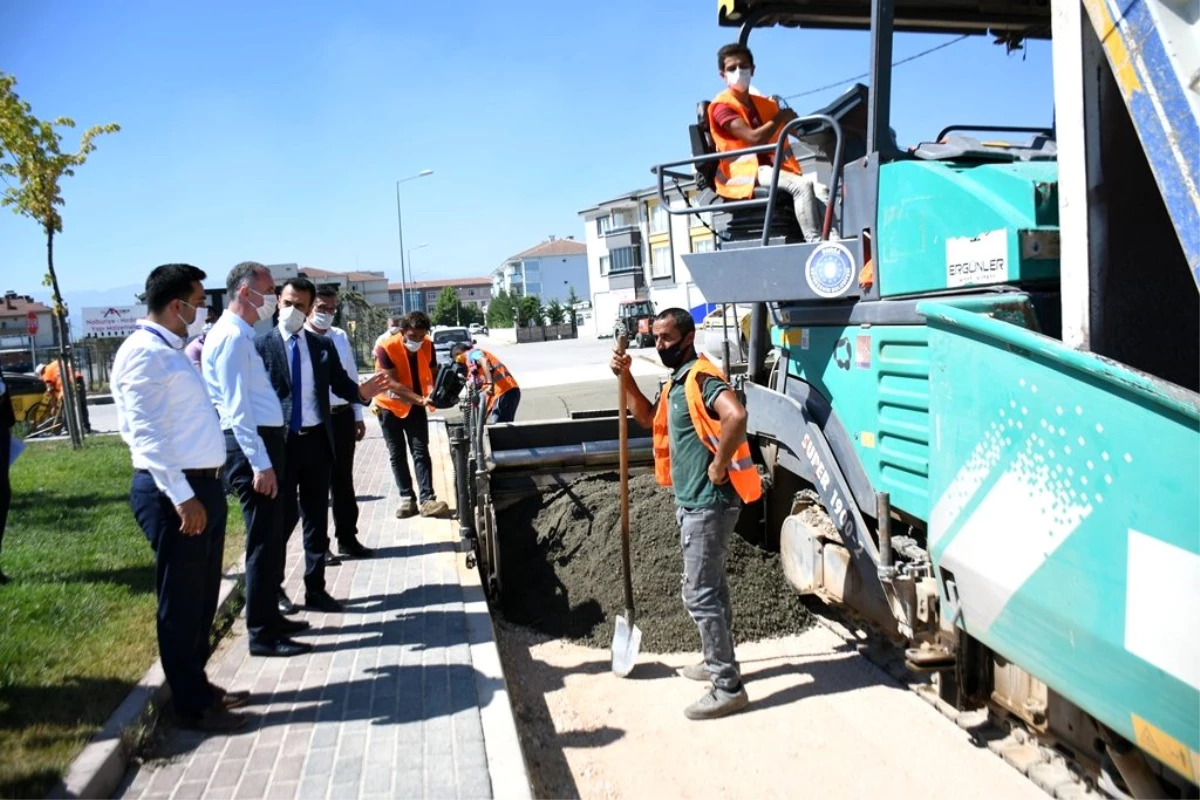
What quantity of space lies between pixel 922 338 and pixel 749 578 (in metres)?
2.41

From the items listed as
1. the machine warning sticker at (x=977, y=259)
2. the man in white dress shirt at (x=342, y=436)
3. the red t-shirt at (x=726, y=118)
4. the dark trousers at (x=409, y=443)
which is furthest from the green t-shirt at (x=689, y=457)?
the dark trousers at (x=409, y=443)

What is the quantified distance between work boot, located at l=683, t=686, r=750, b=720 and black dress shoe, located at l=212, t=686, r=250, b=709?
2110mm

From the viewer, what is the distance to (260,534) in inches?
180

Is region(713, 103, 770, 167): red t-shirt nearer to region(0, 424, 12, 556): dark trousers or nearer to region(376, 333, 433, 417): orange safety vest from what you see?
region(376, 333, 433, 417): orange safety vest

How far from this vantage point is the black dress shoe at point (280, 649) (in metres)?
4.67

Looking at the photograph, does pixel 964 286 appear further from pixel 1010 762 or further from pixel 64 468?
pixel 64 468

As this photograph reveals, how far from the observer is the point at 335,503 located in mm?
6629

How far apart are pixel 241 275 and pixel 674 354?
7.34 feet

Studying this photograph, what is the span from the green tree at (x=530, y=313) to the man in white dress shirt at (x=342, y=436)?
58739mm

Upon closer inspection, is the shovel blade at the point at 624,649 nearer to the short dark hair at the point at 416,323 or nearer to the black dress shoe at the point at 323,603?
the black dress shoe at the point at 323,603

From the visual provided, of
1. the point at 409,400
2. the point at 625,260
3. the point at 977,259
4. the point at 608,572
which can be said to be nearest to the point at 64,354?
the point at 409,400

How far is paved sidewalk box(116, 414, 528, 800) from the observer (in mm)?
3361

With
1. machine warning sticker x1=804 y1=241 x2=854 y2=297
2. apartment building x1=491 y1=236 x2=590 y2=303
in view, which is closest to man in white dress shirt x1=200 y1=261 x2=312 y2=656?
machine warning sticker x1=804 y1=241 x2=854 y2=297

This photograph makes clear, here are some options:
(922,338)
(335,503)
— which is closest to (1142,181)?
(922,338)
